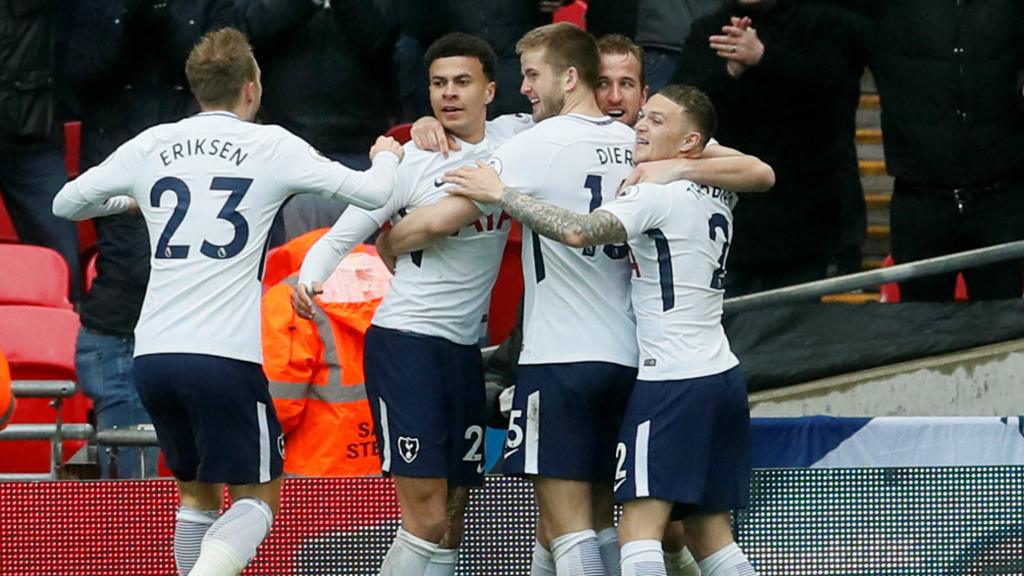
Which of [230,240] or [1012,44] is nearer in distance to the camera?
[230,240]

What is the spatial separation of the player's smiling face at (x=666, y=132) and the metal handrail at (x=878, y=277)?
2.17 meters

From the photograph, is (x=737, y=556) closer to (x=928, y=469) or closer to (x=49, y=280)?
(x=928, y=469)

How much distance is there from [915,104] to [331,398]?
11.6 feet

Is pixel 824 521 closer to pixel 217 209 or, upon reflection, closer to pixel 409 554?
pixel 409 554

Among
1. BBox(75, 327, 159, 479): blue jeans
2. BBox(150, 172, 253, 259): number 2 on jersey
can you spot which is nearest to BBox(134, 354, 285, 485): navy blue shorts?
BBox(150, 172, 253, 259): number 2 on jersey

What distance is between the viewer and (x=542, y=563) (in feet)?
28.1

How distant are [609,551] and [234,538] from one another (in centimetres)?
137

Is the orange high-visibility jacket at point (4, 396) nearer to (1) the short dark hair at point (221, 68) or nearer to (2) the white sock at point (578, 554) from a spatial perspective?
(1) the short dark hair at point (221, 68)

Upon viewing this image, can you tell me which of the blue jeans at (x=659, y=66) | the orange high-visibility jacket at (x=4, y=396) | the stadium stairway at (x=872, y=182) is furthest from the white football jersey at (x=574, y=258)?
the stadium stairway at (x=872, y=182)

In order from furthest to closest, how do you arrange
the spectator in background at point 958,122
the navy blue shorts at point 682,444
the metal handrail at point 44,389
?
the spectator in background at point 958,122, the metal handrail at point 44,389, the navy blue shorts at point 682,444

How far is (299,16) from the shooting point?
11242mm

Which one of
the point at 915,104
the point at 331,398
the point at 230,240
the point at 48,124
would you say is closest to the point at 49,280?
the point at 48,124

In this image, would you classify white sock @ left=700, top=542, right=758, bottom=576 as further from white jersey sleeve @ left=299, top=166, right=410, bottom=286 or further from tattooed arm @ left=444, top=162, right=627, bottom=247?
white jersey sleeve @ left=299, top=166, right=410, bottom=286

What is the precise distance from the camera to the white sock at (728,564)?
8.15 m
